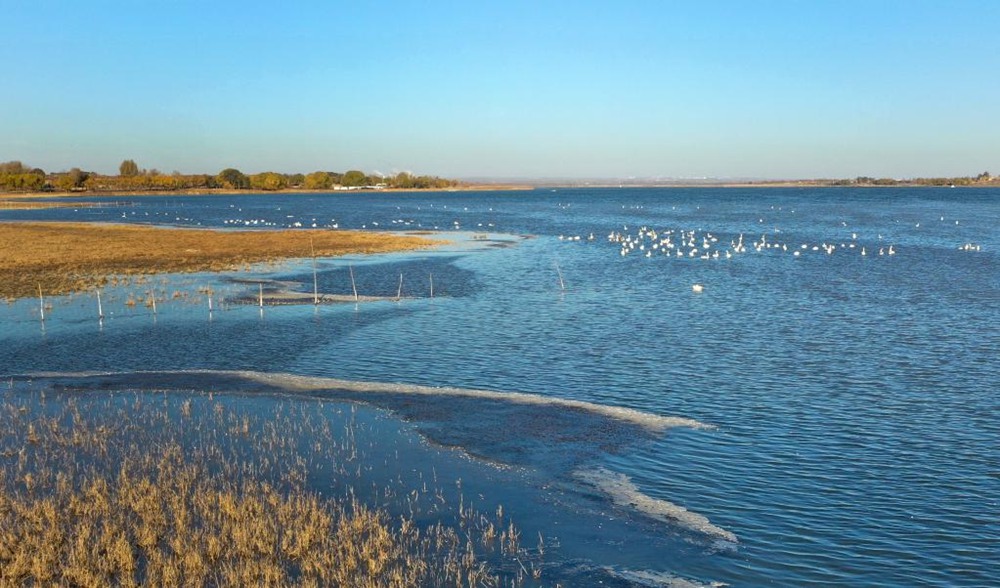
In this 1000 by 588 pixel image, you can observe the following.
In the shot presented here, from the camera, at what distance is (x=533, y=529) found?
43.1ft

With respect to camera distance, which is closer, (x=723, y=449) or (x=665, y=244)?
(x=723, y=449)

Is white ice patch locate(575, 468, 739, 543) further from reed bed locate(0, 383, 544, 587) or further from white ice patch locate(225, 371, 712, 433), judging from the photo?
white ice patch locate(225, 371, 712, 433)

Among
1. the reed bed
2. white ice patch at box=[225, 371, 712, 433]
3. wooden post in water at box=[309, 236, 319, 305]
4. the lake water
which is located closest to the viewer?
the reed bed

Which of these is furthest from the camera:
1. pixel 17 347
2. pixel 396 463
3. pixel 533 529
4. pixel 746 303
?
pixel 746 303

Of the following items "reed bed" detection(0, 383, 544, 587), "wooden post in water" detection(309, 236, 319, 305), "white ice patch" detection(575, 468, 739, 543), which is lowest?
"white ice patch" detection(575, 468, 739, 543)

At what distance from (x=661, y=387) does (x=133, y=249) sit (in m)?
48.1

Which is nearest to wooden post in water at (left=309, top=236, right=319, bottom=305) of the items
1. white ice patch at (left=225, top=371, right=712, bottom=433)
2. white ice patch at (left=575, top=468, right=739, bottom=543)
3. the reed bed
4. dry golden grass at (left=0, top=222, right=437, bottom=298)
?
dry golden grass at (left=0, top=222, right=437, bottom=298)

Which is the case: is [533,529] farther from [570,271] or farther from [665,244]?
[665,244]

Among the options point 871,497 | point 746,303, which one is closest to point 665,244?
point 746,303

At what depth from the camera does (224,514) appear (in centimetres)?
1323

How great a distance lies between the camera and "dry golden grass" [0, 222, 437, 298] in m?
43.8

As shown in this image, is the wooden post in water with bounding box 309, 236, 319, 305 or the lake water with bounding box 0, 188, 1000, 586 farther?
the wooden post in water with bounding box 309, 236, 319, 305

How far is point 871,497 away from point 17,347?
25.3m

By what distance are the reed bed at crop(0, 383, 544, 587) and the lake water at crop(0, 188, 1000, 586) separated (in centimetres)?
126
